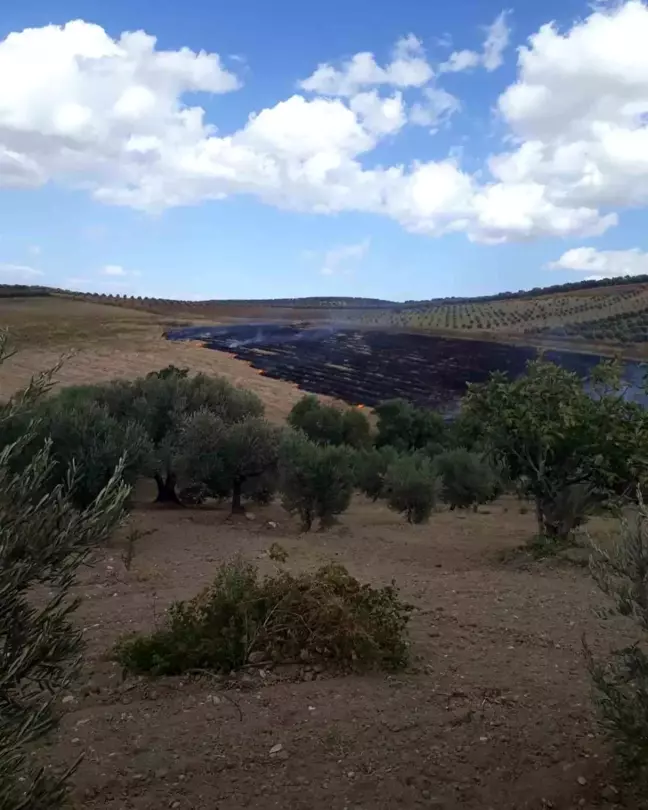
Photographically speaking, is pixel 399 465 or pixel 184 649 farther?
pixel 399 465

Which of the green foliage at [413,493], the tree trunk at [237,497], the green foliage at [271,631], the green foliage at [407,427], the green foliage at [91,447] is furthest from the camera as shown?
the green foliage at [407,427]

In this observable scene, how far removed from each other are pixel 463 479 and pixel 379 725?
1980 cm

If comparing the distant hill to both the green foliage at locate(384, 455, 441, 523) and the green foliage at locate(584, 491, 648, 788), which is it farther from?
the green foliage at locate(584, 491, 648, 788)

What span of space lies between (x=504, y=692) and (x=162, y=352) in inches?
2007

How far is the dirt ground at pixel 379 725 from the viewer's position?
5410 millimetres

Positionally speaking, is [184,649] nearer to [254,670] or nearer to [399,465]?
[254,670]

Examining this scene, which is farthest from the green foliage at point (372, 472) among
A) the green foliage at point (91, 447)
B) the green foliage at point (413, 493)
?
the green foliage at point (91, 447)

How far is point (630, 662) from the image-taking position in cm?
499

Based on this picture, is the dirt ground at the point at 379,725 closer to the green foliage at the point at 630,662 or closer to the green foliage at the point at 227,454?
the green foliage at the point at 630,662

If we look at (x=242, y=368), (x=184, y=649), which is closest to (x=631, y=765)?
(x=184, y=649)

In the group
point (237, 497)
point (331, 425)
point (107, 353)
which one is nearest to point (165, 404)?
point (237, 497)

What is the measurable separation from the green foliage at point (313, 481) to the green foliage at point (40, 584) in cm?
1501

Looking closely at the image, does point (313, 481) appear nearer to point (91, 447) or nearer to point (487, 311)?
point (91, 447)

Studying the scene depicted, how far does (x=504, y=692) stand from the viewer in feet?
23.4
